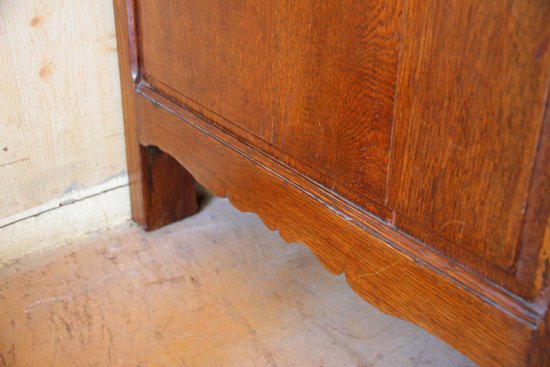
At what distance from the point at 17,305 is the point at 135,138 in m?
0.37

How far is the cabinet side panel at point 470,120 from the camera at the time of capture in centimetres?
63

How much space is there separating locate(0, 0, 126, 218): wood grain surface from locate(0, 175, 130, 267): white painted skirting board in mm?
19

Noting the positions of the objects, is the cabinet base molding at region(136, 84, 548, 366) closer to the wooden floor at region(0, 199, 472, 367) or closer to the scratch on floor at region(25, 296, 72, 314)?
the wooden floor at region(0, 199, 472, 367)

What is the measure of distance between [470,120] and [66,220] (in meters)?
0.88

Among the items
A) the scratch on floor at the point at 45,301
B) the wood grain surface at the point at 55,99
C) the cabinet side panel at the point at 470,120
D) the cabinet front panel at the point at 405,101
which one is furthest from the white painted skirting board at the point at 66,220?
the cabinet side panel at the point at 470,120

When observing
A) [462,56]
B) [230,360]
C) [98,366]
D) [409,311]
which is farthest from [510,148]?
[98,366]

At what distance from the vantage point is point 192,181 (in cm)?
143

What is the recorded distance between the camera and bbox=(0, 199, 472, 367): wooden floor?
107cm

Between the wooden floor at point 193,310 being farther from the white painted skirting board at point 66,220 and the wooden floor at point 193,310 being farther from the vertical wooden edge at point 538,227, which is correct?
the vertical wooden edge at point 538,227

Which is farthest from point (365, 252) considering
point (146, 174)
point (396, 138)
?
point (146, 174)

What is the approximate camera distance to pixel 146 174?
135cm

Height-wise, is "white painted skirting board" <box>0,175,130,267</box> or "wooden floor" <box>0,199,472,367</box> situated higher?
"white painted skirting board" <box>0,175,130,267</box>

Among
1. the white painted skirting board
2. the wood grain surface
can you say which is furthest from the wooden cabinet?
the white painted skirting board

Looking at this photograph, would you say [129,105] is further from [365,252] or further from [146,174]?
[365,252]
